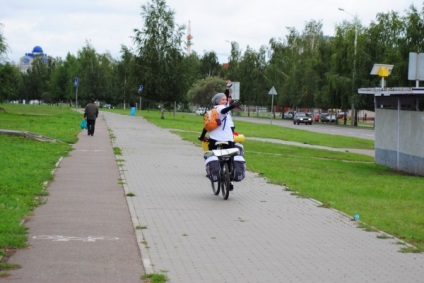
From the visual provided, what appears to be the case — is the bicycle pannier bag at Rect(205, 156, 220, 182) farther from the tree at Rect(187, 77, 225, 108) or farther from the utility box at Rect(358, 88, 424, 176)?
the tree at Rect(187, 77, 225, 108)

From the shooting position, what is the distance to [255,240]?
31.1ft

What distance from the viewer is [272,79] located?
110m

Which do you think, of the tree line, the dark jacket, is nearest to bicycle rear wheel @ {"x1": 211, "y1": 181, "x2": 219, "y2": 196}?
the dark jacket

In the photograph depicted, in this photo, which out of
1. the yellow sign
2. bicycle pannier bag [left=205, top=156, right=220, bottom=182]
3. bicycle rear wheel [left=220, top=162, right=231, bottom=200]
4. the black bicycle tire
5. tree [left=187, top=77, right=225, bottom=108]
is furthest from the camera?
tree [left=187, top=77, right=225, bottom=108]

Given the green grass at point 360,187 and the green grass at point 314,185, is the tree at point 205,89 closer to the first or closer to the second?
the green grass at point 314,185

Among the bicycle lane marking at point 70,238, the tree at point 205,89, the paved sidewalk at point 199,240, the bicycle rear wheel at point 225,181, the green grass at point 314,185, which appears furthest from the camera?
the tree at point 205,89

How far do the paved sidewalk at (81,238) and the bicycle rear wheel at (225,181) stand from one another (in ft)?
5.73

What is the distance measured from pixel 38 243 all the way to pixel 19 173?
788cm

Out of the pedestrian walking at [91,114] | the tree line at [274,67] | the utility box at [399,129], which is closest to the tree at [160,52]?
the tree line at [274,67]

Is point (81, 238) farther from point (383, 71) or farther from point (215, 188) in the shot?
point (383, 71)

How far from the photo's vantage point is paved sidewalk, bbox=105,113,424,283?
25.2 ft

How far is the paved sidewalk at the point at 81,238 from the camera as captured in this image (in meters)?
7.27

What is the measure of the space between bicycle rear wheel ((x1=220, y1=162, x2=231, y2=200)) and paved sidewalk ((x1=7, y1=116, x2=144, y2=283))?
1747 mm

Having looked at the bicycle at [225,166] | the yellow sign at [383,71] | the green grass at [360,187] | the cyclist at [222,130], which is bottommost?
the green grass at [360,187]
